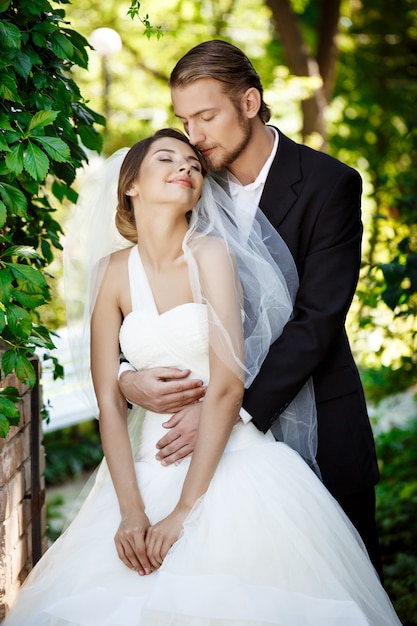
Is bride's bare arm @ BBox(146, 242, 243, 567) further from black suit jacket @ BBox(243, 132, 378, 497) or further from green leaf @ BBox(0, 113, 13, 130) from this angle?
green leaf @ BBox(0, 113, 13, 130)

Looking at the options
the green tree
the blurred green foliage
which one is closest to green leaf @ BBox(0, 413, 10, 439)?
the green tree

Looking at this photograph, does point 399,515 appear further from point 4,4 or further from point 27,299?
point 4,4

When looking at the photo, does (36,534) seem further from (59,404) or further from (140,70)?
(140,70)

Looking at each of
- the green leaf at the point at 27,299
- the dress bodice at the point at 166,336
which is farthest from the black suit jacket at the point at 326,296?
the green leaf at the point at 27,299

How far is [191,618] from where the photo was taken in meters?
2.13

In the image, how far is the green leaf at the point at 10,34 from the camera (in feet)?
7.25

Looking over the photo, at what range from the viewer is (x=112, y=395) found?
8.75 ft

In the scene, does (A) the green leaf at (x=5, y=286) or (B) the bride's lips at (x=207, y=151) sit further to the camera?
(B) the bride's lips at (x=207, y=151)

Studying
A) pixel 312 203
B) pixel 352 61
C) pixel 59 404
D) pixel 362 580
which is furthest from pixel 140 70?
pixel 362 580

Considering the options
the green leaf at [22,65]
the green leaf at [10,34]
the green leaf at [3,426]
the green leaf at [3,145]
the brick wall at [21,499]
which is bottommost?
the brick wall at [21,499]

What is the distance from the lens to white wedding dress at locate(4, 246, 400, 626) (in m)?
2.18

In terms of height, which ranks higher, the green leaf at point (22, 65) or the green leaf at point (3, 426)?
the green leaf at point (22, 65)

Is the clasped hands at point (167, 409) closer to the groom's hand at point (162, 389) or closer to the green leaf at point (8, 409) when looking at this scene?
the groom's hand at point (162, 389)

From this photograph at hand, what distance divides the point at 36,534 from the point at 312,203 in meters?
1.54
